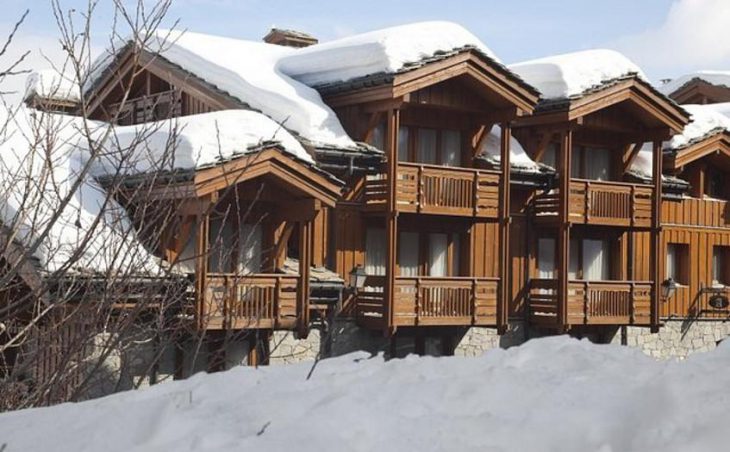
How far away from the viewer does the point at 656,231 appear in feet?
78.6

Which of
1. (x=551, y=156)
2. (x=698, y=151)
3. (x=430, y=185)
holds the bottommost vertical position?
(x=430, y=185)

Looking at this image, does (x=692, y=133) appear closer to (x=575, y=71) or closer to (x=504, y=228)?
(x=575, y=71)

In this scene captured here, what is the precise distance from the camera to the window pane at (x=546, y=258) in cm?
2398

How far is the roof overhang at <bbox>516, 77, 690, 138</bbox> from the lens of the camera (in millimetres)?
22375

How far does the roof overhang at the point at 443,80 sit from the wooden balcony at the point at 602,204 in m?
2.44

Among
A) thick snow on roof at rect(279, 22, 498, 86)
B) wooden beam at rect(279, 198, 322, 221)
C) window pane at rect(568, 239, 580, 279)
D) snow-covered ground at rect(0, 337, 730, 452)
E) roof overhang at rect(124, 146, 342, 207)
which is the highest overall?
thick snow on roof at rect(279, 22, 498, 86)

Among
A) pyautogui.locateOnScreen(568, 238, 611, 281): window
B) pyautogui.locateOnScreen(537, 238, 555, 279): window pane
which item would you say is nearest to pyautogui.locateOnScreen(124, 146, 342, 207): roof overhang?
pyautogui.locateOnScreen(537, 238, 555, 279): window pane

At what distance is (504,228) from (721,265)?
9092 mm

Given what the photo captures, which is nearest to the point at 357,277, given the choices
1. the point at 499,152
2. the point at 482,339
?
the point at 482,339

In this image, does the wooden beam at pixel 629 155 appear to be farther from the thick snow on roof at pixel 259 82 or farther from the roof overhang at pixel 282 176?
the roof overhang at pixel 282 176

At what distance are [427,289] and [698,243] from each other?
31.7 feet

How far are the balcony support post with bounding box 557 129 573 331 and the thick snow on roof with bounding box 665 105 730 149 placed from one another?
14.3ft

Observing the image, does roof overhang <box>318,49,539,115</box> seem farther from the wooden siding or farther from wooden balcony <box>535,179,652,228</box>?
the wooden siding

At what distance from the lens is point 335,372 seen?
4797 mm
